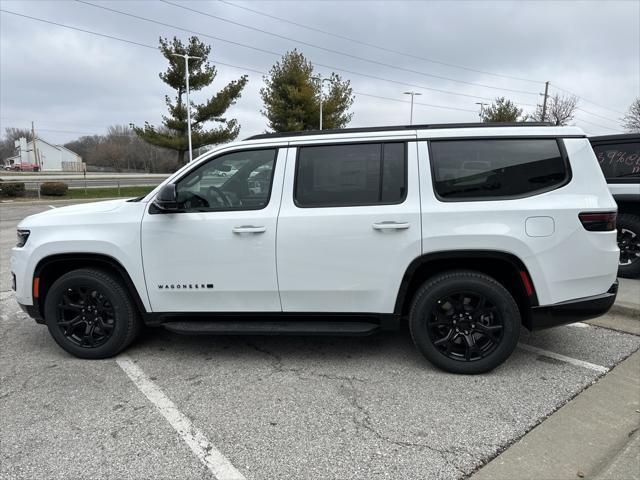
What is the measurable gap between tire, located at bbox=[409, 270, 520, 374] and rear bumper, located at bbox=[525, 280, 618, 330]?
0.18m

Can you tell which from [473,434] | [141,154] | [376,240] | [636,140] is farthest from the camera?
[141,154]

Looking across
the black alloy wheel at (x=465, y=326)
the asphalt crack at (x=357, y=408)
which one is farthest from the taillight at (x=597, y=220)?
the asphalt crack at (x=357, y=408)

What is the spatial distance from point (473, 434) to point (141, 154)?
353 ft

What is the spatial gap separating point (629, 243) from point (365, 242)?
4.59 metres

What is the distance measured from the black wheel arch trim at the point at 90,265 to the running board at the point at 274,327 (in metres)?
0.37

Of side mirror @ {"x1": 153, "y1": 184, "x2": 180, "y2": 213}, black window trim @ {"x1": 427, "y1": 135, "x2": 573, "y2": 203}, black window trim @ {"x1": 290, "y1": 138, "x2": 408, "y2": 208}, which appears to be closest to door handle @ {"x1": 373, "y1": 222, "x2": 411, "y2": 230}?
black window trim @ {"x1": 290, "y1": 138, "x2": 408, "y2": 208}

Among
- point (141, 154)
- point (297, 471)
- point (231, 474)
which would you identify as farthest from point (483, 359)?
point (141, 154)

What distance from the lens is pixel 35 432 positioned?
9.50 feet

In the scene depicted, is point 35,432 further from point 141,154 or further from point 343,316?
point 141,154

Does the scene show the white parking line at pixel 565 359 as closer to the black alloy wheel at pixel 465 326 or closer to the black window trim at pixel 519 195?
the black alloy wheel at pixel 465 326

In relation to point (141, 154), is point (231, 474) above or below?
below

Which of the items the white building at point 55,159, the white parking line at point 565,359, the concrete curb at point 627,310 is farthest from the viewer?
the white building at point 55,159

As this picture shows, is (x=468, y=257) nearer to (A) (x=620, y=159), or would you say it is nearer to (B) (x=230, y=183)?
(B) (x=230, y=183)

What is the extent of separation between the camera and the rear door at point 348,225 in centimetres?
342
